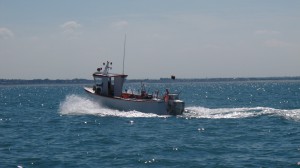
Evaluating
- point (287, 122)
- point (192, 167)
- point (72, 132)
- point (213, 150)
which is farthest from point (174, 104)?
point (192, 167)

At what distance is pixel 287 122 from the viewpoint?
34531 millimetres

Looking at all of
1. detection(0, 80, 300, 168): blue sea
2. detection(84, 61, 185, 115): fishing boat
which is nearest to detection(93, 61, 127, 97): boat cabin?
detection(84, 61, 185, 115): fishing boat

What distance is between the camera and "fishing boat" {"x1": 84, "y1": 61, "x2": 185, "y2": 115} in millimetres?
40531

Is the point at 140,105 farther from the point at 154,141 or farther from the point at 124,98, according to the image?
the point at 154,141

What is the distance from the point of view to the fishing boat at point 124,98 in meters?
40.5

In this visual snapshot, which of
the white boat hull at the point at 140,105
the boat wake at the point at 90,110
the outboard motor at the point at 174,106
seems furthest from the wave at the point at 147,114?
the outboard motor at the point at 174,106

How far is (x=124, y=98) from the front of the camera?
42875 millimetres

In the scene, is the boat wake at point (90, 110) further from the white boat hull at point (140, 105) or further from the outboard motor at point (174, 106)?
the outboard motor at point (174, 106)

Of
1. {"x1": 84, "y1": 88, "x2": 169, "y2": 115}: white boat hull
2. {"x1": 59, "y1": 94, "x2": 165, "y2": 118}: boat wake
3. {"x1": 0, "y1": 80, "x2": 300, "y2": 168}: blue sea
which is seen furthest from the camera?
{"x1": 59, "y1": 94, "x2": 165, "y2": 118}: boat wake

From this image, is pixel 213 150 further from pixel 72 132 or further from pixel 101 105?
pixel 101 105

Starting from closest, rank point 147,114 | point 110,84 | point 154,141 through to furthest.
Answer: point 154,141 < point 147,114 < point 110,84

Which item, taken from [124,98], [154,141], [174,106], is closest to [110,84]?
[124,98]

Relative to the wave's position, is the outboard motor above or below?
above

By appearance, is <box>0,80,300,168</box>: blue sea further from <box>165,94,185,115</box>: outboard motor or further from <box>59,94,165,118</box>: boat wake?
<box>165,94,185,115</box>: outboard motor
